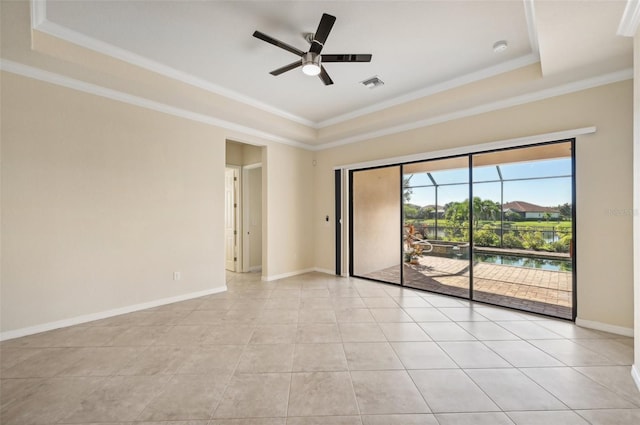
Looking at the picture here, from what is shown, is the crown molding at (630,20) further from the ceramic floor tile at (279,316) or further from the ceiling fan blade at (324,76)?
the ceramic floor tile at (279,316)

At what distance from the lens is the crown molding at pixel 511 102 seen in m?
2.88

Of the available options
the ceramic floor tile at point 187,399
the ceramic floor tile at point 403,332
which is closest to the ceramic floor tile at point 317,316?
the ceramic floor tile at point 403,332

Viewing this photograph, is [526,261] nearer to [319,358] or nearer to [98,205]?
[319,358]

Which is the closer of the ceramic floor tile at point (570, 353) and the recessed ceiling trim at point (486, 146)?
the ceramic floor tile at point (570, 353)

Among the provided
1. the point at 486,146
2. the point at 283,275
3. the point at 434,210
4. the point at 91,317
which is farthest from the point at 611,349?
the point at 91,317

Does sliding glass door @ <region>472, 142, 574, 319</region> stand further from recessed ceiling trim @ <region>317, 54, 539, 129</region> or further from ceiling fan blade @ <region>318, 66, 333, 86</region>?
ceiling fan blade @ <region>318, 66, 333, 86</region>

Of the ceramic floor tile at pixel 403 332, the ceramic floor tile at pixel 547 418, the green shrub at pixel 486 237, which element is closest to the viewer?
the ceramic floor tile at pixel 547 418

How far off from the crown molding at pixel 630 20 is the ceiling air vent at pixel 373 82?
216 cm

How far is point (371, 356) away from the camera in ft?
7.97

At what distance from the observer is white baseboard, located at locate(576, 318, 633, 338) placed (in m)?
2.75

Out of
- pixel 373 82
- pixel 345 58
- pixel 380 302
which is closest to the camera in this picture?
pixel 345 58

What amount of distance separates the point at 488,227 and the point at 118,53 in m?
5.47

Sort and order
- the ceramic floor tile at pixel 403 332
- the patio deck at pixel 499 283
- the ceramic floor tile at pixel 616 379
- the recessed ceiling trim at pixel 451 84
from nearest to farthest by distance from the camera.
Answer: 1. the ceramic floor tile at pixel 616 379
2. the ceramic floor tile at pixel 403 332
3. the recessed ceiling trim at pixel 451 84
4. the patio deck at pixel 499 283

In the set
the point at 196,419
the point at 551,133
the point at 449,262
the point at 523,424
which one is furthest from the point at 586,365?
the point at 449,262
